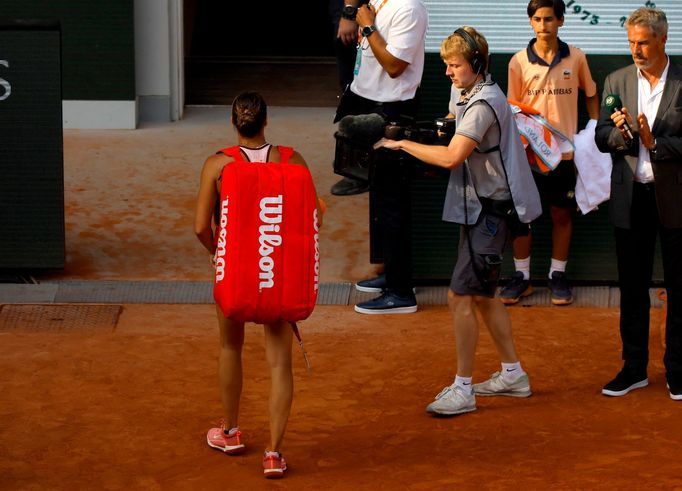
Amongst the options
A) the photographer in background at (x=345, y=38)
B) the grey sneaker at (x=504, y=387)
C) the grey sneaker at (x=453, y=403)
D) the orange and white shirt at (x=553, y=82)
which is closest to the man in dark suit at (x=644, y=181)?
the grey sneaker at (x=504, y=387)

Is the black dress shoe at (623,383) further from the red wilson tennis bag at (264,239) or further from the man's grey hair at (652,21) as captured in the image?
the red wilson tennis bag at (264,239)

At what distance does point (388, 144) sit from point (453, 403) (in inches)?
53.0

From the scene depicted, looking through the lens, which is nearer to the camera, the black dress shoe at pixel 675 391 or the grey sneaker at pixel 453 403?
the grey sneaker at pixel 453 403

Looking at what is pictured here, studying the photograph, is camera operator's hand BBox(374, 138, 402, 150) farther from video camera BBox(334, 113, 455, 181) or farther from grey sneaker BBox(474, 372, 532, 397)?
grey sneaker BBox(474, 372, 532, 397)

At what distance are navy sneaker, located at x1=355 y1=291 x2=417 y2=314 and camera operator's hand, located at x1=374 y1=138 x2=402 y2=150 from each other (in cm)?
193

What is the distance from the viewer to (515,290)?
8766 mm

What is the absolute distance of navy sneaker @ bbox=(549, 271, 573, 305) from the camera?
8.77 m

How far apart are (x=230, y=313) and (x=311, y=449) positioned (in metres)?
0.97

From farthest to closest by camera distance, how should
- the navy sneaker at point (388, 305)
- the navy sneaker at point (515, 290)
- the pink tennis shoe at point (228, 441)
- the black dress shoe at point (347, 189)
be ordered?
1. the black dress shoe at point (347, 189)
2. the navy sneaker at point (515, 290)
3. the navy sneaker at point (388, 305)
4. the pink tennis shoe at point (228, 441)

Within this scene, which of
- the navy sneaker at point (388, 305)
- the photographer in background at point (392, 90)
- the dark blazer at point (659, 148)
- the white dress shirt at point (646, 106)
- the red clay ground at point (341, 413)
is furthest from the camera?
the navy sneaker at point (388, 305)

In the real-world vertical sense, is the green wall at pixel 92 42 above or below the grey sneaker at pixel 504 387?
above

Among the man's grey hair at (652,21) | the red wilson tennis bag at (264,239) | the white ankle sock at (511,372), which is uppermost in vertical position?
the man's grey hair at (652,21)

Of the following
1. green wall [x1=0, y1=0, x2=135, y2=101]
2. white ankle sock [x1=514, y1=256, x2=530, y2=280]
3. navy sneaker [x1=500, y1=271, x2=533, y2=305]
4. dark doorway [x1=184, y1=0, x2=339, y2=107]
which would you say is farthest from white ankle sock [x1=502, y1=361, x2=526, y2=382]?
dark doorway [x1=184, y1=0, x2=339, y2=107]

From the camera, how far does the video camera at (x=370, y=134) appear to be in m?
6.83
